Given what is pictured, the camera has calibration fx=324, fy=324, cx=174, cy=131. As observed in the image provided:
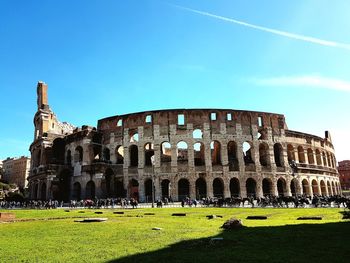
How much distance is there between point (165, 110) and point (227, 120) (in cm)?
913

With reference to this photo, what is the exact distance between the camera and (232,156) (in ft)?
162

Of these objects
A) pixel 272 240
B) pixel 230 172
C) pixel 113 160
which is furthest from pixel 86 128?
pixel 272 240

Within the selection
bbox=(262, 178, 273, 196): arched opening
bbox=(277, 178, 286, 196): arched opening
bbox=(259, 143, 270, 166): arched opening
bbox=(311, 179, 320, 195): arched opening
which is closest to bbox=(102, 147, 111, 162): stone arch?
bbox=(259, 143, 270, 166): arched opening

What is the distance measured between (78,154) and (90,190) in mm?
6119

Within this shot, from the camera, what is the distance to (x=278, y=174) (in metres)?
47.0

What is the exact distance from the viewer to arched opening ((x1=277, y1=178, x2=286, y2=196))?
4757cm

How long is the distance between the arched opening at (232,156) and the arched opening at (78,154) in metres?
22.1

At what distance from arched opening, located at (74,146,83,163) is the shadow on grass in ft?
135

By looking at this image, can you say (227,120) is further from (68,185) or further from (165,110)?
(68,185)

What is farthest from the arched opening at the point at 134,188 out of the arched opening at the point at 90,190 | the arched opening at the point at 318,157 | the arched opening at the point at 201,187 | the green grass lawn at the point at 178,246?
the green grass lawn at the point at 178,246

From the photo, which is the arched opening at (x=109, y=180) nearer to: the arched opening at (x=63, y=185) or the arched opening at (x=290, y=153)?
the arched opening at (x=63, y=185)

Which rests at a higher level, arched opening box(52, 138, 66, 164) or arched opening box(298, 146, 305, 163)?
arched opening box(52, 138, 66, 164)

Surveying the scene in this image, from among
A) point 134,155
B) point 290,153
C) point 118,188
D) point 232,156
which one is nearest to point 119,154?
point 134,155

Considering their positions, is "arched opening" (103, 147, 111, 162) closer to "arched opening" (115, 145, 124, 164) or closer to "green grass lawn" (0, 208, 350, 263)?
"arched opening" (115, 145, 124, 164)
